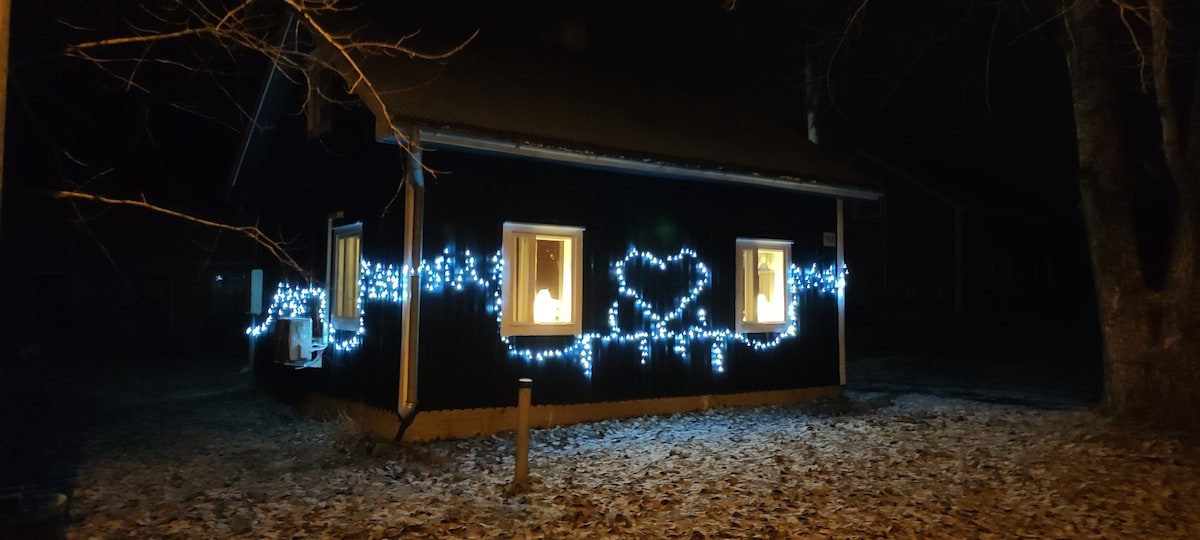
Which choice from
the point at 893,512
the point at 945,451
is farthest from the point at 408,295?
the point at 945,451

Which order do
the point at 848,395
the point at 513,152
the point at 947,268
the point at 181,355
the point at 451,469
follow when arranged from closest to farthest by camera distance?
the point at 451,469, the point at 513,152, the point at 848,395, the point at 181,355, the point at 947,268

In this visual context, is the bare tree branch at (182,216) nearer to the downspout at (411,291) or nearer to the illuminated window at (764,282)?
the downspout at (411,291)

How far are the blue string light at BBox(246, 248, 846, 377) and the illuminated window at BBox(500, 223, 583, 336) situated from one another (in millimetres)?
166

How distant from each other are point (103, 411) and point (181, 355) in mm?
10884

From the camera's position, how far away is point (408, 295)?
870cm

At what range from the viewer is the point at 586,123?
10383 mm

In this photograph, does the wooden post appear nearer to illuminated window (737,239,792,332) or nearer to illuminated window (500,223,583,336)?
illuminated window (500,223,583,336)

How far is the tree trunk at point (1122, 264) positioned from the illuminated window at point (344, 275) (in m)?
9.21

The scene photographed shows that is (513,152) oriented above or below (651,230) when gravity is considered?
above

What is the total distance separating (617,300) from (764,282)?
2.82 m

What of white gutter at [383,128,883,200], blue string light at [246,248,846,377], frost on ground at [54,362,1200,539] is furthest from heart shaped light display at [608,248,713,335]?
frost on ground at [54,362,1200,539]

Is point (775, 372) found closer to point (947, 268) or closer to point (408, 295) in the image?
point (408, 295)

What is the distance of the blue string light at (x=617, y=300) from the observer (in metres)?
9.07

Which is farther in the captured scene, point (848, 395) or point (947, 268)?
point (947, 268)
